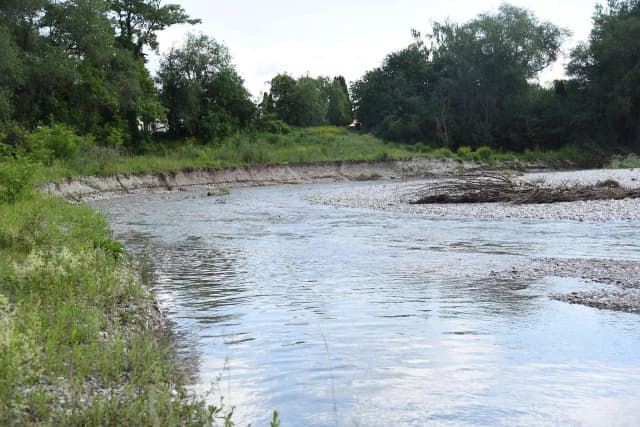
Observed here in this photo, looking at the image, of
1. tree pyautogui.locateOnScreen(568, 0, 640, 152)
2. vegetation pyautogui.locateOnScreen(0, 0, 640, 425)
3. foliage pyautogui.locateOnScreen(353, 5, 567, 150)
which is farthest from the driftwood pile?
foliage pyautogui.locateOnScreen(353, 5, 567, 150)

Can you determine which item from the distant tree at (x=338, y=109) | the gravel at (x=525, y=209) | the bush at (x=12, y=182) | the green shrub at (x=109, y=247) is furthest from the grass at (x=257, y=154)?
the distant tree at (x=338, y=109)

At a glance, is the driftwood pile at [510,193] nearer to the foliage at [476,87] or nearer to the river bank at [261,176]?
the river bank at [261,176]

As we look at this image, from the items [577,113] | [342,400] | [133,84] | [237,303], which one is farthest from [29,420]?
[577,113]

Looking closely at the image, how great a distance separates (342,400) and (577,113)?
64025 mm

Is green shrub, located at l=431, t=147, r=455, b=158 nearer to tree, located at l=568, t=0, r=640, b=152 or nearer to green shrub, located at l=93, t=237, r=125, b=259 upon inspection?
tree, located at l=568, t=0, r=640, b=152

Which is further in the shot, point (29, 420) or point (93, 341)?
point (93, 341)

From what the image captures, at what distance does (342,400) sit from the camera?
5984mm

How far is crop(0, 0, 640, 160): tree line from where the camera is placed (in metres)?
44.0

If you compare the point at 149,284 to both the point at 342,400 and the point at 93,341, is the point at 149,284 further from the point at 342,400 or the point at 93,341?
the point at 342,400

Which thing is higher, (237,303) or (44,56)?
(44,56)

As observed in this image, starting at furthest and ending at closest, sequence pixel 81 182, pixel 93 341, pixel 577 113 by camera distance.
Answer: pixel 577 113 < pixel 81 182 < pixel 93 341

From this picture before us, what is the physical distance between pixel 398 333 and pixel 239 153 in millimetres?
43352

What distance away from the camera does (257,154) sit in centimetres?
5056

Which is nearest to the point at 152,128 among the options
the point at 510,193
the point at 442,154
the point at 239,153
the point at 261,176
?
the point at 239,153
